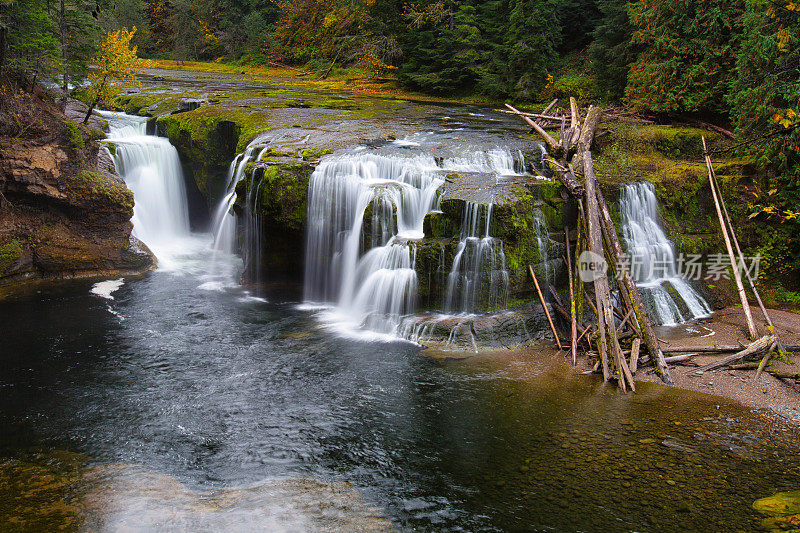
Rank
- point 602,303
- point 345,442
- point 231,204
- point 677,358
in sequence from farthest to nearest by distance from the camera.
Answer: point 231,204 → point 602,303 → point 677,358 → point 345,442

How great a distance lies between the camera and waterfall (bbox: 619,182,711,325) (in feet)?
34.9

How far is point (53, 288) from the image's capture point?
39.2ft

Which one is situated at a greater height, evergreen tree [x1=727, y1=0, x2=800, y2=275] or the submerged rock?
evergreen tree [x1=727, y1=0, x2=800, y2=275]

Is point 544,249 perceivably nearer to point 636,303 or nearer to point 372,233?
point 636,303

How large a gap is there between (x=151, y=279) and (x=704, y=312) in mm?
12464

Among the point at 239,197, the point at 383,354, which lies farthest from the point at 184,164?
the point at 383,354

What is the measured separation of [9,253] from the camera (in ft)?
38.7

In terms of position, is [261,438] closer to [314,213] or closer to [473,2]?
[314,213]

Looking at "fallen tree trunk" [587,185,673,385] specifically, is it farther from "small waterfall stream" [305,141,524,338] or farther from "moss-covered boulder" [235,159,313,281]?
"moss-covered boulder" [235,159,313,281]

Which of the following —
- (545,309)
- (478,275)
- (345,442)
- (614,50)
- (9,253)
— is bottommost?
(345,442)

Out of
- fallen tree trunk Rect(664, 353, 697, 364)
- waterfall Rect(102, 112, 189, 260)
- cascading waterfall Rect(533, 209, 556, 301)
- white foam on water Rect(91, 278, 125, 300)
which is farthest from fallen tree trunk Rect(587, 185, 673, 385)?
waterfall Rect(102, 112, 189, 260)

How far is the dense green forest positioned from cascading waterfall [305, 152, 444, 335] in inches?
253

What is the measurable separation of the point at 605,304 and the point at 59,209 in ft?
40.5

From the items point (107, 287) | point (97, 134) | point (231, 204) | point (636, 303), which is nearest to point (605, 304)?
point (636, 303)
